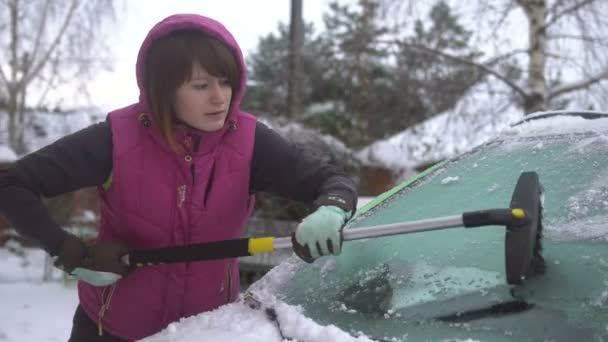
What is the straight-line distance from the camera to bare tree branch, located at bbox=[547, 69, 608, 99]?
8.13 m

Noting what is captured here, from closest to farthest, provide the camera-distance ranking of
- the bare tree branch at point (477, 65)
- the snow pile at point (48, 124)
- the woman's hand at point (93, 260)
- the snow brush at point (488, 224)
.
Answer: the snow brush at point (488, 224) → the woman's hand at point (93, 260) → the snow pile at point (48, 124) → the bare tree branch at point (477, 65)

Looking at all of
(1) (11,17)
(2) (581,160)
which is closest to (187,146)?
(2) (581,160)

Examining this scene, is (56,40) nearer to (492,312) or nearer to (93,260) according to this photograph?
(93,260)

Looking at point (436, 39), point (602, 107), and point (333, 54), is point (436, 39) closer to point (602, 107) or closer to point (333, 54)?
point (333, 54)

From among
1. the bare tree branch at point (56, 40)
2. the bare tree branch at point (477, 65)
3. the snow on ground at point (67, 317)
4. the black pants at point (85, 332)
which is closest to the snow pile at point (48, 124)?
the snow on ground at point (67, 317)

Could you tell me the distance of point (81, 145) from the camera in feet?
5.36

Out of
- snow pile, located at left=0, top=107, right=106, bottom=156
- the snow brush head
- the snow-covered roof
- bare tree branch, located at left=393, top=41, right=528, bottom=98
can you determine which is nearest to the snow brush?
the snow brush head

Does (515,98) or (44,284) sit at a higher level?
(515,98)

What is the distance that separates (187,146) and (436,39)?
8451 millimetres

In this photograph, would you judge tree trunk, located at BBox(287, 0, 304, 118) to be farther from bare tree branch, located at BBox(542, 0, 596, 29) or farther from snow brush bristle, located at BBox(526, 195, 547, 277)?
snow brush bristle, located at BBox(526, 195, 547, 277)

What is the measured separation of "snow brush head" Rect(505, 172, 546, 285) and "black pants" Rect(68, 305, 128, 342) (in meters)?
1.03

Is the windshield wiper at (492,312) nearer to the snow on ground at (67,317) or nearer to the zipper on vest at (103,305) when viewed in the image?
the snow on ground at (67,317)

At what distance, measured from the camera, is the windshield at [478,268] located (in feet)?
4.35

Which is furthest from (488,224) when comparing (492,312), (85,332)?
(85,332)
